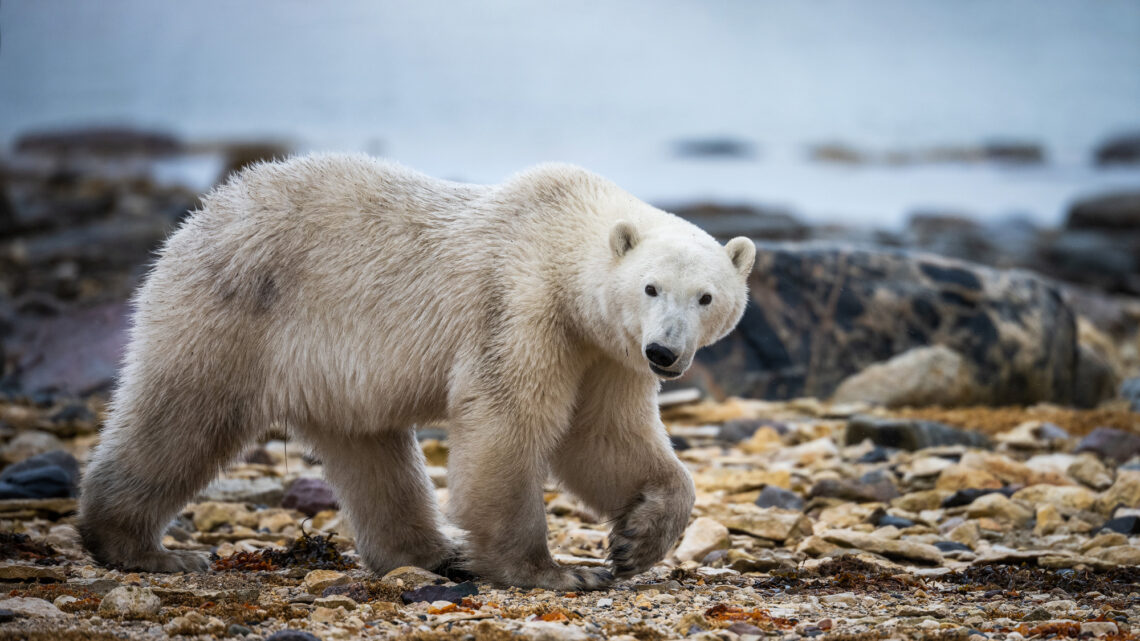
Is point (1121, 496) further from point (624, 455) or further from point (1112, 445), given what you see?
point (624, 455)

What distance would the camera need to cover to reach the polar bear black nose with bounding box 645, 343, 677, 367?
14.5ft

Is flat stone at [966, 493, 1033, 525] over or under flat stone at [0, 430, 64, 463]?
under

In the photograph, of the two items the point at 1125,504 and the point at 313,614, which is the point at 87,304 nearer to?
the point at 313,614

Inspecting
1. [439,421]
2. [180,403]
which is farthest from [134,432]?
[439,421]

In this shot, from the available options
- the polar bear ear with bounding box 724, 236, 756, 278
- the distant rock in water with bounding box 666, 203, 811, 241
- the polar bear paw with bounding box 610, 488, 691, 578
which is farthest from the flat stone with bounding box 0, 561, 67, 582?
the distant rock in water with bounding box 666, 203, 811, 241

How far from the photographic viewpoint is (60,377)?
10.1m

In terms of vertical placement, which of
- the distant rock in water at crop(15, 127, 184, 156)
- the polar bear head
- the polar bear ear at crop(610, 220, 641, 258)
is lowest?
the polar bear head

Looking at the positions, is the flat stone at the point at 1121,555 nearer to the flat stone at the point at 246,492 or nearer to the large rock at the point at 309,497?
the large rock at the point at 309,497

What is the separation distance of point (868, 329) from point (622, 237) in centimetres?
566

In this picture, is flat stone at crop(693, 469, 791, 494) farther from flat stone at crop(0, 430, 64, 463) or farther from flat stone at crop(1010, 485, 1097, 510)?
flat stone at crop(0, 430, 64, 463)

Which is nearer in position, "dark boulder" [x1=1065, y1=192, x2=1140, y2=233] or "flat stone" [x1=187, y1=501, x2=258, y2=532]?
"flat stone" [x1=187, y1=501, x2=258, y2=532]

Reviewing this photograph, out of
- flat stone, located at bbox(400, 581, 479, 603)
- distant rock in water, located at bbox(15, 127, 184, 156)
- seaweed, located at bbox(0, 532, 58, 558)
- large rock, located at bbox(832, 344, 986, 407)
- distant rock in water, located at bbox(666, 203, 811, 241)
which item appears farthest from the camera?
distant rock in water, located at bbox(15, 127, 184, 156)

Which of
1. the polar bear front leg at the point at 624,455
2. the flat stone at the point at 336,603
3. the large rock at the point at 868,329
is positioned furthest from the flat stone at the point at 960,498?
the flat stone at the point at 336,603

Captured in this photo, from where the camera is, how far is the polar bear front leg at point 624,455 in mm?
5227
